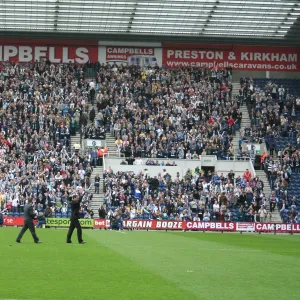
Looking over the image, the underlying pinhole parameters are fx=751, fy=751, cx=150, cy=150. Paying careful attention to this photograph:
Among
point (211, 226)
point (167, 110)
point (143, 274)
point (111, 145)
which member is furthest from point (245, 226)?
point (143, 274)

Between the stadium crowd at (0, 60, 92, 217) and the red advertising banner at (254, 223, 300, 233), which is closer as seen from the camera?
the red advertising banner at (254, 223, 300, 233)

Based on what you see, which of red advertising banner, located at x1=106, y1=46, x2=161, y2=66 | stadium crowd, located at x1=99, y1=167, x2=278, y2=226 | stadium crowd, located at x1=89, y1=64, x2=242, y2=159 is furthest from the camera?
red advertising banner, located at x1=106, y1=46, x2=161, y2=66

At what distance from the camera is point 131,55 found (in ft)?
221

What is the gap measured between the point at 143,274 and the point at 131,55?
172 ft

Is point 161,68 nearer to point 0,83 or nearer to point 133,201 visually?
point 0,83

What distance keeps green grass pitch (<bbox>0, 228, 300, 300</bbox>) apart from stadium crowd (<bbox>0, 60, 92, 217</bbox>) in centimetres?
2585

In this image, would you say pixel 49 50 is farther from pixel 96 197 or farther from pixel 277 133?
pixel 277 133

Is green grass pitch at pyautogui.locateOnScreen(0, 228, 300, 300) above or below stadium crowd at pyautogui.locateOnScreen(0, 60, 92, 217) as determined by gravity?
below

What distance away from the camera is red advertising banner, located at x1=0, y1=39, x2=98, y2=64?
6631 cm

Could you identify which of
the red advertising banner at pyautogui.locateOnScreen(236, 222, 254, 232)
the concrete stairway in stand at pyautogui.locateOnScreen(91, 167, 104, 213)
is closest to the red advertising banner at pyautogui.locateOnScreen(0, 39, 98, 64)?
the concrete stairway in stand at pyautogui.locateOnScreen(91, 167, 104, 213)

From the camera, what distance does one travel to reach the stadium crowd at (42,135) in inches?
1948

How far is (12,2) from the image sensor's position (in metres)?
58.5

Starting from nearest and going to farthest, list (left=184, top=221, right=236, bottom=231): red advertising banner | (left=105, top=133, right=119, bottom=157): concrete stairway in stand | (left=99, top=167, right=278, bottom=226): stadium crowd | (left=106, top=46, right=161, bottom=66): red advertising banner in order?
(left=184, top=221, right=236, bottom=231): red advertising banner, (left=99, top=167, right=278, bottom=226): stadium crowd, (left=105, top=133, right=119, bottom=157): concrete stairway in stand, (left=106, top=46, right=161, bottom=66): red advertising banner

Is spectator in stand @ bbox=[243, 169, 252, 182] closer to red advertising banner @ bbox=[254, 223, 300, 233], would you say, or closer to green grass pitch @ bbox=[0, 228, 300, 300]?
red advertising banner @ bbox=[254, 223, 300, 233]
